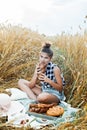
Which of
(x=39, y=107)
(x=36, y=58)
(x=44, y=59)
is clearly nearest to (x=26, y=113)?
(x=39, y=107)

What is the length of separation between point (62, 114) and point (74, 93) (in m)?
0.64

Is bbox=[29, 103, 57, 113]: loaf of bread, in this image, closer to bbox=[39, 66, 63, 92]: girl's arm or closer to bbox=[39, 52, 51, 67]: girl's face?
bbox=[39, 66, 63, 92]: girl's arm

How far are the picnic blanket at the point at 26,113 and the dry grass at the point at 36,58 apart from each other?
0.86 ft

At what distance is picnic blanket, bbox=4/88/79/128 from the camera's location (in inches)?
149

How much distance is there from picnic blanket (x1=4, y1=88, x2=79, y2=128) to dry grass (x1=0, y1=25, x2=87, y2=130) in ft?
0.86

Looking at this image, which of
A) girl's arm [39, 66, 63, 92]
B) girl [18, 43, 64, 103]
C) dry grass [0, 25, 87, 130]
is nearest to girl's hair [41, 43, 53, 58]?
girl [18, 43, 64, 103]

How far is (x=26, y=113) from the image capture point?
3869 mm

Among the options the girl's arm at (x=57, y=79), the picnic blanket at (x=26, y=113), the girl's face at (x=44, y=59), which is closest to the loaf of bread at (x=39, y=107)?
the picnic blanket at (x=26, y=113)

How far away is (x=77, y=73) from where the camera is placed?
4656mm

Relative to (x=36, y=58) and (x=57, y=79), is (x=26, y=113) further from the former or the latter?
(x=36, y=58)

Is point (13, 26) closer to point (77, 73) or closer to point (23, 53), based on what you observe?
point (23, 53)

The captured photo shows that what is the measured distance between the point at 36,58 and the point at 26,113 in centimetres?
92

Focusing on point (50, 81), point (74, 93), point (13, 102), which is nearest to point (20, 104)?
point (13, 102)

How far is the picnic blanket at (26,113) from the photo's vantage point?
378 cm
